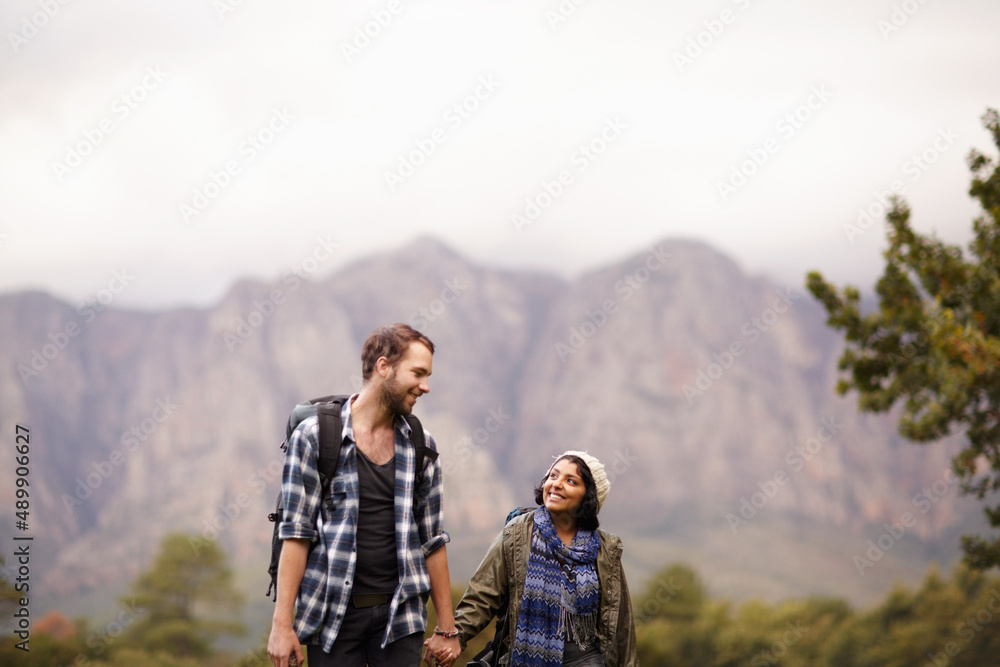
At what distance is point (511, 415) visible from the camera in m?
89.2

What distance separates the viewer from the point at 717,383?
8706 cm

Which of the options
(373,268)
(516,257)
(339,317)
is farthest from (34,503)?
(516,257)

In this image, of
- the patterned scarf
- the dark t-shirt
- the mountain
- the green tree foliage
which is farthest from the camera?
the mountain

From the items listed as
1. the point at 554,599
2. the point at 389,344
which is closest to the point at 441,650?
the point at 554,599

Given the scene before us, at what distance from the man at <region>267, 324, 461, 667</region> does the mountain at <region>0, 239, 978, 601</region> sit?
61047 mm

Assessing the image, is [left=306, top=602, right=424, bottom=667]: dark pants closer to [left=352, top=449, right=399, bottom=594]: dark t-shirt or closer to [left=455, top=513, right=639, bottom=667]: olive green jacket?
[left=352, top=449, right=399, bottom=594]: dark t-shirt

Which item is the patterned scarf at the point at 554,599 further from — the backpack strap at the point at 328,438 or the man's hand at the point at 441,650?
the backpack strap at the point at 328,438

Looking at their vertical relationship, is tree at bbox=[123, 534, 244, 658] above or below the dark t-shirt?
above

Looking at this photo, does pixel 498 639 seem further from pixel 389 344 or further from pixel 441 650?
pixel 389 344

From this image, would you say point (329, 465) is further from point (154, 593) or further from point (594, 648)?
point (154, 593)

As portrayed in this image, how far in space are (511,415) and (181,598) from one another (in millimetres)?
59333

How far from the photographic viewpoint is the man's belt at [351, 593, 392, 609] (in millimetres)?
3949

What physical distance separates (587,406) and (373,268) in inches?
1070

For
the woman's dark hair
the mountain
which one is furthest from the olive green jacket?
the mountain
